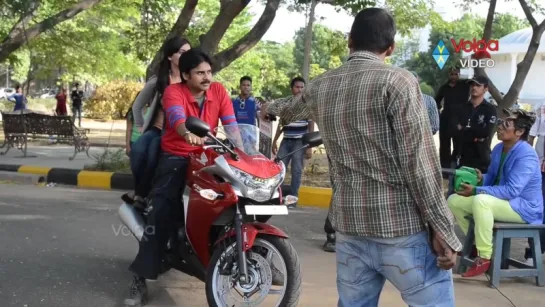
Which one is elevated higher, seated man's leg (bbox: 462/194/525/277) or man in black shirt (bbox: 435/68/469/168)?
man in black shirt (bbox: 435/68/469/168)

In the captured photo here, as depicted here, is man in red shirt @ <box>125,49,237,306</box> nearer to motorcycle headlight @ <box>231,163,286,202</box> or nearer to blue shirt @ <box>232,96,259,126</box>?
motorcycle headlight @ <box>231,163,286,202</box>

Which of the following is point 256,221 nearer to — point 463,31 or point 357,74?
point 357,74

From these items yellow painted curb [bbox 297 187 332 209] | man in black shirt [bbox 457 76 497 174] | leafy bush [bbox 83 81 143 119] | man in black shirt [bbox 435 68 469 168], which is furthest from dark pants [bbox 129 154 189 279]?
leafy bush [bbox 83 81 143 119]

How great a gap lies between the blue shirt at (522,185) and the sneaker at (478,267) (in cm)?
48

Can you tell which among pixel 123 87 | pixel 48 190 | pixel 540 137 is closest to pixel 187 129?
pixel 540 137

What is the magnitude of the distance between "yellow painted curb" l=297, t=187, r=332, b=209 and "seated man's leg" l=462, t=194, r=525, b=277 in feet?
13.2

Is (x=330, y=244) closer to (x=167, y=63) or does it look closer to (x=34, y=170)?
(x=167, y=63)

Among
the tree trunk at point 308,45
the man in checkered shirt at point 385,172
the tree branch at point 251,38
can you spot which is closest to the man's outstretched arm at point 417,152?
the man in checkered shirt at point 385,172

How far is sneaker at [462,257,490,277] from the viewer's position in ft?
18.6

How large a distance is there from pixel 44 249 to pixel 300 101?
4215mm

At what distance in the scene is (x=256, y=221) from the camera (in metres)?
4.44

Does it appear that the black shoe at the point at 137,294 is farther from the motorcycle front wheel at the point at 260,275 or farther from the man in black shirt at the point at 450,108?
the man in black shirt at the point at 450,108

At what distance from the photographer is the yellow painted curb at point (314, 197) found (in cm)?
965

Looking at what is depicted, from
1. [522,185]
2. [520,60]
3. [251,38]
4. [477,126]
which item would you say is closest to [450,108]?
[477,126]
